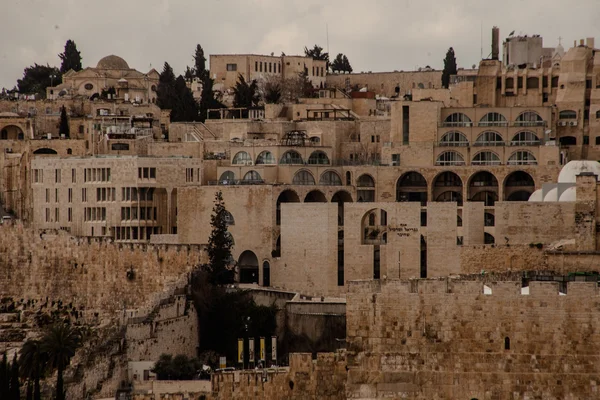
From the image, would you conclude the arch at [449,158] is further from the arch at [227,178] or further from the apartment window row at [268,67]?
the apartment window row at [268,67]

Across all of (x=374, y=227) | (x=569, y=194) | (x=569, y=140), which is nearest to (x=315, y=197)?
(x=374, y=227)

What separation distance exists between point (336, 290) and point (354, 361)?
16.9 meters

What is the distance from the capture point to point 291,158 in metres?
70.4

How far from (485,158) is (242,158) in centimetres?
1030

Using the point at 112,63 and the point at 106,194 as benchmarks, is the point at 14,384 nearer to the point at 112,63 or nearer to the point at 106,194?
the point at 106,194

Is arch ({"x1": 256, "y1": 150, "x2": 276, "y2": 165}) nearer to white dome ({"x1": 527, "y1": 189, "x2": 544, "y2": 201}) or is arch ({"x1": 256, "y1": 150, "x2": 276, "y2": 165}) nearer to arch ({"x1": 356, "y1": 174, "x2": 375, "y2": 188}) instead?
arch ({"x1": 356, "y1": 174, "x2": 375, "y2": 188})

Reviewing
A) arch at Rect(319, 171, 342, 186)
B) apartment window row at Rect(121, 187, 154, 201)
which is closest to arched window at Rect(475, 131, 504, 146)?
arch at Rect(319, 171, 342, 186)

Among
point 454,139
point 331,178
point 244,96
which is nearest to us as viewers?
point 454,139

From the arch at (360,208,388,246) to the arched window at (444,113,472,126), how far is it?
5.75 m

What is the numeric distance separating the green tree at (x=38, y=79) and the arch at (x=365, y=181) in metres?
33.8

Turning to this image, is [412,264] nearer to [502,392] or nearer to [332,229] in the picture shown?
[332,229]

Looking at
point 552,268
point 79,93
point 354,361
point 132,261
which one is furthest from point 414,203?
point 79,93

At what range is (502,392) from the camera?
150 feet

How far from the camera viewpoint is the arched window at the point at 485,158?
68750mm
